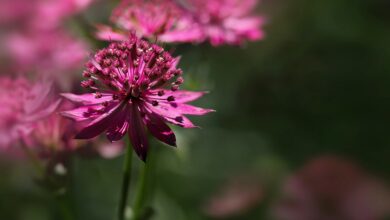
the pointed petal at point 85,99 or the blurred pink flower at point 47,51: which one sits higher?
the blurred pink flower at point 47,51

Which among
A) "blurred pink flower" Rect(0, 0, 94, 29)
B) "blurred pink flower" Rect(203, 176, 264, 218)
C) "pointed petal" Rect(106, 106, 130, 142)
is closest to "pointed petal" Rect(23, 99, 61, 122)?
"pointed petal" Rect(106, 106, 130, 142)

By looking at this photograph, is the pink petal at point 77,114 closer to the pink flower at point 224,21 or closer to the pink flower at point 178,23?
the pink flower at point 178,23

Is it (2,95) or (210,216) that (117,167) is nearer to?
(210,216)

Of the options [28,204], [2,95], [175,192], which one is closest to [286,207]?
[175,192]

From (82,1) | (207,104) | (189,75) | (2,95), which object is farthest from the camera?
(207,104)

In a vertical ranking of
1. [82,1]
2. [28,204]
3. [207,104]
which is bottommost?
[28,204]

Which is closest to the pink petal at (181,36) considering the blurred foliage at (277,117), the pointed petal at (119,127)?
the pointed petal at (119,127)

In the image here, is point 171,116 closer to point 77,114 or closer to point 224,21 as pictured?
point 77,114

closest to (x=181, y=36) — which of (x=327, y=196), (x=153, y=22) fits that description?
(x=153, y=22)
